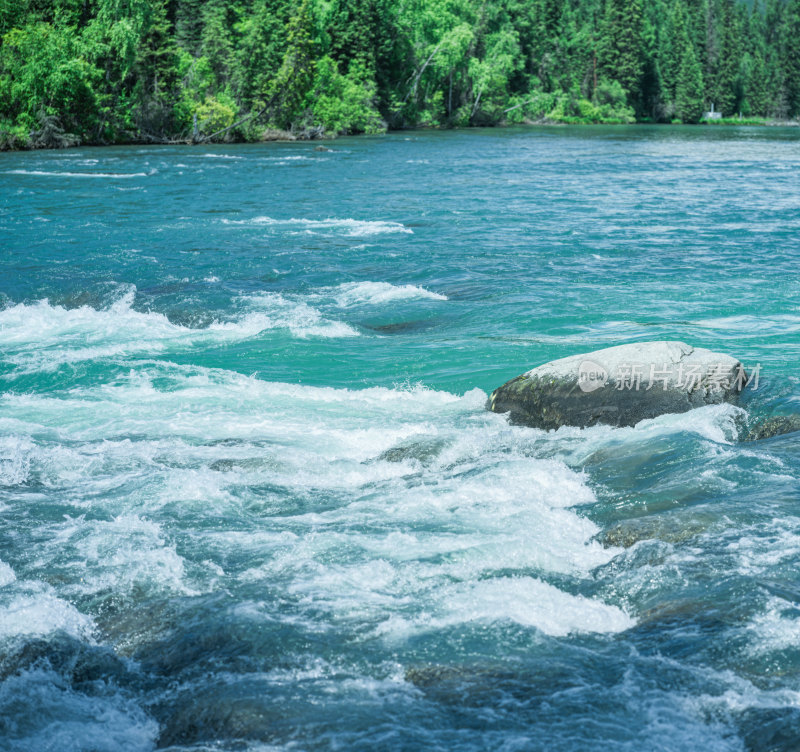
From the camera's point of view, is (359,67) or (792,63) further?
(792,63)

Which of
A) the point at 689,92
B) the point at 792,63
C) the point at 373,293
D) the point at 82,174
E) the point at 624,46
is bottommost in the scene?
the point at 373,293

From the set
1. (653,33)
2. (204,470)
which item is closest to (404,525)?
(204,470)

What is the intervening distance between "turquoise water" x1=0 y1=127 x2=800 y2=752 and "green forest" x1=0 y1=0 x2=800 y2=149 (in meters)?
33.5

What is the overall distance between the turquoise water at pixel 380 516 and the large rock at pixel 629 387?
0.91 feet

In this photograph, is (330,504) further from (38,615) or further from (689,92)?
(689,92)

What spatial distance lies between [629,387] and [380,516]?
3.45 metres

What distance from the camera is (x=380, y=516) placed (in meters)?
7.77

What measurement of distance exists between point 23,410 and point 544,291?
31.1ft

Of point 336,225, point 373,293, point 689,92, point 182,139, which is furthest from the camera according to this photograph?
point 689,92

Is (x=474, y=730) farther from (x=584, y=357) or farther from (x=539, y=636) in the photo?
(x=584, y=357)

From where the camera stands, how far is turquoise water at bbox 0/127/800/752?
5160mm

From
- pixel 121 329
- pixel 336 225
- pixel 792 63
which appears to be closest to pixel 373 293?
pixel 121 329

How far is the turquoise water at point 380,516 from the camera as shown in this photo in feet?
16.9

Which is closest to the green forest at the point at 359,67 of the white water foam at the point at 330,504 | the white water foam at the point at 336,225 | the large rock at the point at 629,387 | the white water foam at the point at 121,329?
the white water foam at the point at 336,225
